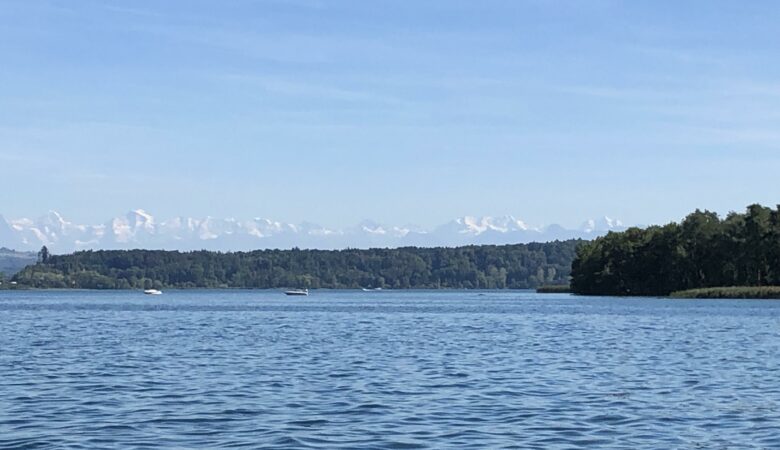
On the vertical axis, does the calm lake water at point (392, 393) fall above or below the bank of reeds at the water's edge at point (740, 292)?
below

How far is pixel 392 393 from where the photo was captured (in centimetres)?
4297

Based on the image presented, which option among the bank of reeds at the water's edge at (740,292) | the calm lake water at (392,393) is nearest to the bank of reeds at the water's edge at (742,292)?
the bank of reeds at the water's edge at (740,292)

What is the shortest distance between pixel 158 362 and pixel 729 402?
28.8 m

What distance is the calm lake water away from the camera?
107 feet

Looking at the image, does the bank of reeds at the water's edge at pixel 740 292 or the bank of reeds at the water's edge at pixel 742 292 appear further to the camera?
the bank of reeds at the water's edge at pixel 740 292

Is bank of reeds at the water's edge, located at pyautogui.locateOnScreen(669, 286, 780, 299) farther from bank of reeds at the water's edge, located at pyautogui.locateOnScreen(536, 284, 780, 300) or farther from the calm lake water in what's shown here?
the calm lake water

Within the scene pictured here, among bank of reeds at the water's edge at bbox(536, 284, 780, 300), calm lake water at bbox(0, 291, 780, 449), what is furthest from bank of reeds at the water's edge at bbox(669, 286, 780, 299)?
calm lake water at bbox(0, 291, 780, 449)

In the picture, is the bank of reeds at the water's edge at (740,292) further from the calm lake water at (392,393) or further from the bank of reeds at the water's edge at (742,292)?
the calm lake water at (392,393)

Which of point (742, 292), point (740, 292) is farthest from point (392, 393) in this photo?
point (740, 292)

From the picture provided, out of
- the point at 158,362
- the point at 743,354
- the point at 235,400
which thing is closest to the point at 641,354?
the point at 743,354

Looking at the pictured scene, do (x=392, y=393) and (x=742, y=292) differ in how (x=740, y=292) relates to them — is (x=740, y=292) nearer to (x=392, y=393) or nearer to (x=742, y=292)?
(x=742, y=292)

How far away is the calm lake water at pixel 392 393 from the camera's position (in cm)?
3272

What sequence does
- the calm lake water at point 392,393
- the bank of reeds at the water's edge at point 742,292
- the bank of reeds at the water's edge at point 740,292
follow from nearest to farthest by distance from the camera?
1. the calm lake water at point 392,393
2. the bank of reeds at the water's edge at point 742,292
3. the bank of reeds at the water's edge at point 740,292

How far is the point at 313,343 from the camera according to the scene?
74.8m
